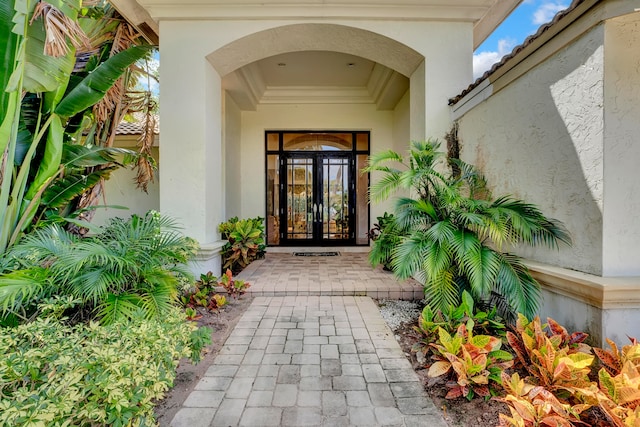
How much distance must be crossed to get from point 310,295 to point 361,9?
448 centimetres

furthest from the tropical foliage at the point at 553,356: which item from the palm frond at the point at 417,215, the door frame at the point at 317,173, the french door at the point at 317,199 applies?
the french door at the point at 317,199

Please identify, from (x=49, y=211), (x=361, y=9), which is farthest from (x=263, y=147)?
(x=49, y=211)

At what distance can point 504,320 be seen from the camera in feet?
10.0

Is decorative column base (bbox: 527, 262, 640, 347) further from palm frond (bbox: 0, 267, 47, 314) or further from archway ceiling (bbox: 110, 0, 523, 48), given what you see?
palm frond (bbox: 0, 267, 47, 314)

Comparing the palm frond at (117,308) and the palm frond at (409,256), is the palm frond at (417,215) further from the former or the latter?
the palm frond at (117,308)

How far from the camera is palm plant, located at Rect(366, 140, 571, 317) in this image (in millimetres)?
2711

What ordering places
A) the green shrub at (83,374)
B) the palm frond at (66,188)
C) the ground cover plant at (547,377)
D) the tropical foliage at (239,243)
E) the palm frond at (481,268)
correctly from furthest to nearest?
1. the tropical foliage at (239,243)
2. the palm frond at (66,188)
3. the palm frond at (481,268)
4. the ground cover plant at (547,377)
5. the green shrub at (83,374)

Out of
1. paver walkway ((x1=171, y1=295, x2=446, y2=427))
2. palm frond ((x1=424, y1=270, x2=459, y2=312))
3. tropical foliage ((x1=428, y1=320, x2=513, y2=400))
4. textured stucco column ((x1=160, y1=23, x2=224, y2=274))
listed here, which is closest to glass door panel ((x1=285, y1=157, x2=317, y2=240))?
textured stucco column ((x1=160, y1=23, x2=224, y2=274))

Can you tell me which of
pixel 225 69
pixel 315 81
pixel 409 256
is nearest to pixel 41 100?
pixel 225 69

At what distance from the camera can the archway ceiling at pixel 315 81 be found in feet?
20.8

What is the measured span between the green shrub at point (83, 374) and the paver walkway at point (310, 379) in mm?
569

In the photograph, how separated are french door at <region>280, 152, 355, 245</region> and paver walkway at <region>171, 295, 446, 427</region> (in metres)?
4.83

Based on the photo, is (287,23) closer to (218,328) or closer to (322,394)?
(218,328)

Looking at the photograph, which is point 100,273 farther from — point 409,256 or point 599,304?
point 599,304
